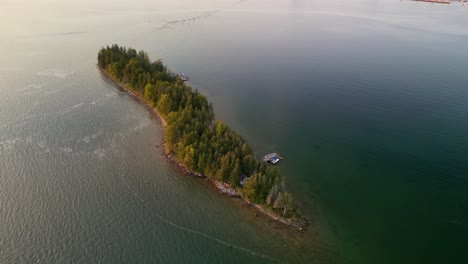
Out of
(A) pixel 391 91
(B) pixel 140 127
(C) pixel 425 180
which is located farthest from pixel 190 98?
(A) pixel 391 91

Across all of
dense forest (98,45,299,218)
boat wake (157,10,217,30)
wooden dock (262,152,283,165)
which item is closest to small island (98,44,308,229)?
dense forest (98,45,299,218)

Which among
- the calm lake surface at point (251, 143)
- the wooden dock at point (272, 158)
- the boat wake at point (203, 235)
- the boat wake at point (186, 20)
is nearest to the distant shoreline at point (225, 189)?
the calm lake surface at point (251, 143)

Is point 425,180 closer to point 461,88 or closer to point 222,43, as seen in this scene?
point 461,88

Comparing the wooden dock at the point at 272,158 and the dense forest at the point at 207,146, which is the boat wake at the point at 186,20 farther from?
the wooden dock at the point at 272,158

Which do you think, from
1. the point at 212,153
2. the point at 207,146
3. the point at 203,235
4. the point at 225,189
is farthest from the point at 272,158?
the point at 203,235

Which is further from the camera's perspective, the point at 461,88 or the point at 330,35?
the point at 330,35

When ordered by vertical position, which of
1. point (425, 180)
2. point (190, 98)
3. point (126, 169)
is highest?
point (190, 98)
